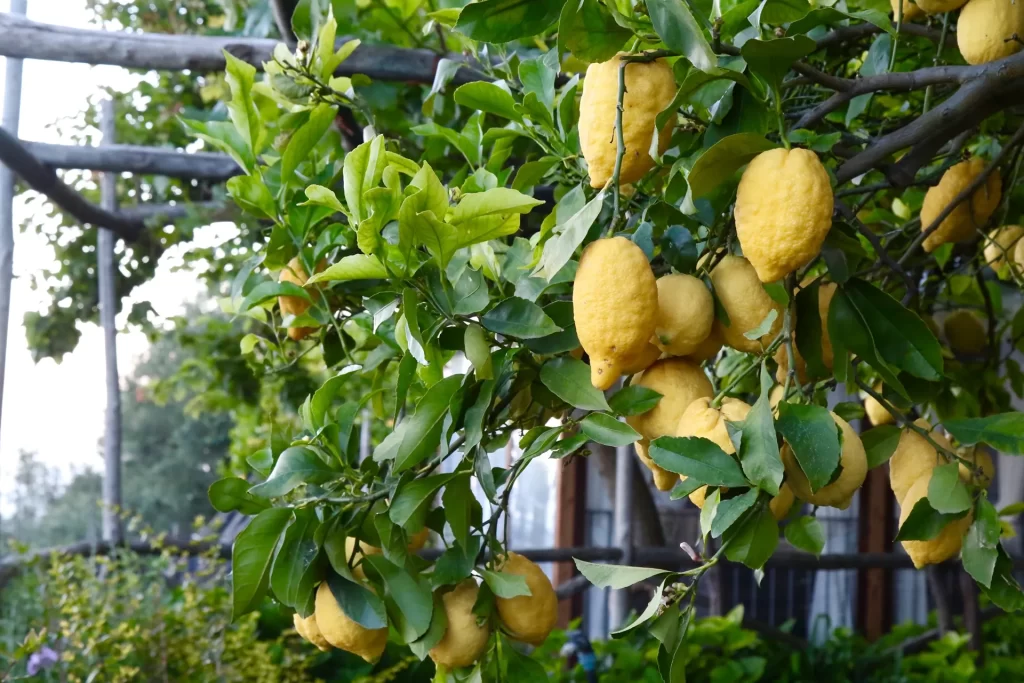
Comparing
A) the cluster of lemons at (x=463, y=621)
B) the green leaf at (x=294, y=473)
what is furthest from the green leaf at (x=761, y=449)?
the green leaf at (x=294, y=473)

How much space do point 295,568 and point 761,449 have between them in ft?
1.15

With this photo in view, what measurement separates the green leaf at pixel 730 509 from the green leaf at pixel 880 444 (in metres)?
0.15

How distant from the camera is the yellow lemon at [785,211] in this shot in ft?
1.44

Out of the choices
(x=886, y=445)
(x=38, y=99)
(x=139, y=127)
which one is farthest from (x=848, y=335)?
(x=139, y=127)

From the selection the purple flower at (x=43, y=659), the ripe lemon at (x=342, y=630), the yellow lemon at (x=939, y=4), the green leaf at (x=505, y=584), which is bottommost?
the purple flower at (x=43, y=659)

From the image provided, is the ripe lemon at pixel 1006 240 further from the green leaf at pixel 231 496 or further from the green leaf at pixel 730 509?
the green leaf at pixel 231 496

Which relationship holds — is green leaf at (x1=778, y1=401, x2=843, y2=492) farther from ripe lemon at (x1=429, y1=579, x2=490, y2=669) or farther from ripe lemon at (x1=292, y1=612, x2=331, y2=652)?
ripe lemon at (x1=292, y1=612, x2=331, y2=652)

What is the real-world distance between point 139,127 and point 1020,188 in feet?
7.63

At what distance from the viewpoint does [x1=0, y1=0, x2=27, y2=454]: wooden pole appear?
1.42m

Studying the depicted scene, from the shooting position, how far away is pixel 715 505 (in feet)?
1.59

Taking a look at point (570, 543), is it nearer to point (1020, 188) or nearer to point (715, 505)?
point (1020, 188)

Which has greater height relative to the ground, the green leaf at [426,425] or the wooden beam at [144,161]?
the wooden beam at [144,161]

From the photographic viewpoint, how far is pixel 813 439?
456 mm

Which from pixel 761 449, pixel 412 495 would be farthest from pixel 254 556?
pixel 761 449
